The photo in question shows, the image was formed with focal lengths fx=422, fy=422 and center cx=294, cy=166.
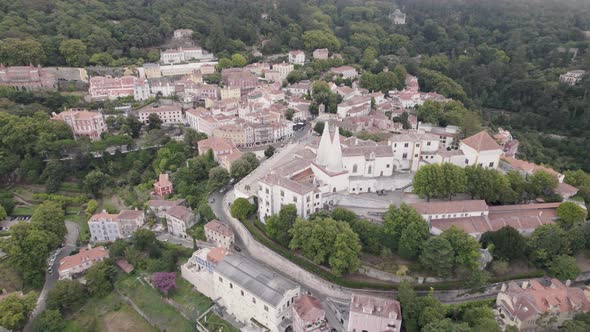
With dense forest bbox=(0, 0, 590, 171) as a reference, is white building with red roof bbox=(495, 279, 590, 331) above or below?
below

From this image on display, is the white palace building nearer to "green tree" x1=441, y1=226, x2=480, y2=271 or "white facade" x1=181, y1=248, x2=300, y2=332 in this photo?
"white facade" x1=181, y1=248, x2=300, y2=332

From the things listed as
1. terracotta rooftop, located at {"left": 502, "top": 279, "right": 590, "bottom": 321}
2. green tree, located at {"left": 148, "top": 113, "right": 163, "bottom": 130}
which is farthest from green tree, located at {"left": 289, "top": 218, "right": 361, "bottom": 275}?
green tree, located at {"left": 148, "top": 113, "right": 163, "bottom": 130}

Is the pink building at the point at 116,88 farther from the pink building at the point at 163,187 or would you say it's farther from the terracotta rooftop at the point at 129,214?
the terracotta rooftop at the point at 129,214

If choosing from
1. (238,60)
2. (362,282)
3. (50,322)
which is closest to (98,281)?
(50,322)

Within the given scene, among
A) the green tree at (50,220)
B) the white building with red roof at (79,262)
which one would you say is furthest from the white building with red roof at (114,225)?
the white building with red roof at (79,262)

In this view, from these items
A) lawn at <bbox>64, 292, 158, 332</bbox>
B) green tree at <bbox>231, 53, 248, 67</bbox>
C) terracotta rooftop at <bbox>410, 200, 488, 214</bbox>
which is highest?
green tree at <bbox>231, 53, 248, 67</bbox>

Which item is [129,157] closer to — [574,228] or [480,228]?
[480,228]

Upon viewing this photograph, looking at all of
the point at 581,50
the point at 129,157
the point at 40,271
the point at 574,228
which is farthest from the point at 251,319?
the point at 581,50

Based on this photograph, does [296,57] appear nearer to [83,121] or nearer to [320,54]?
[320,54]
